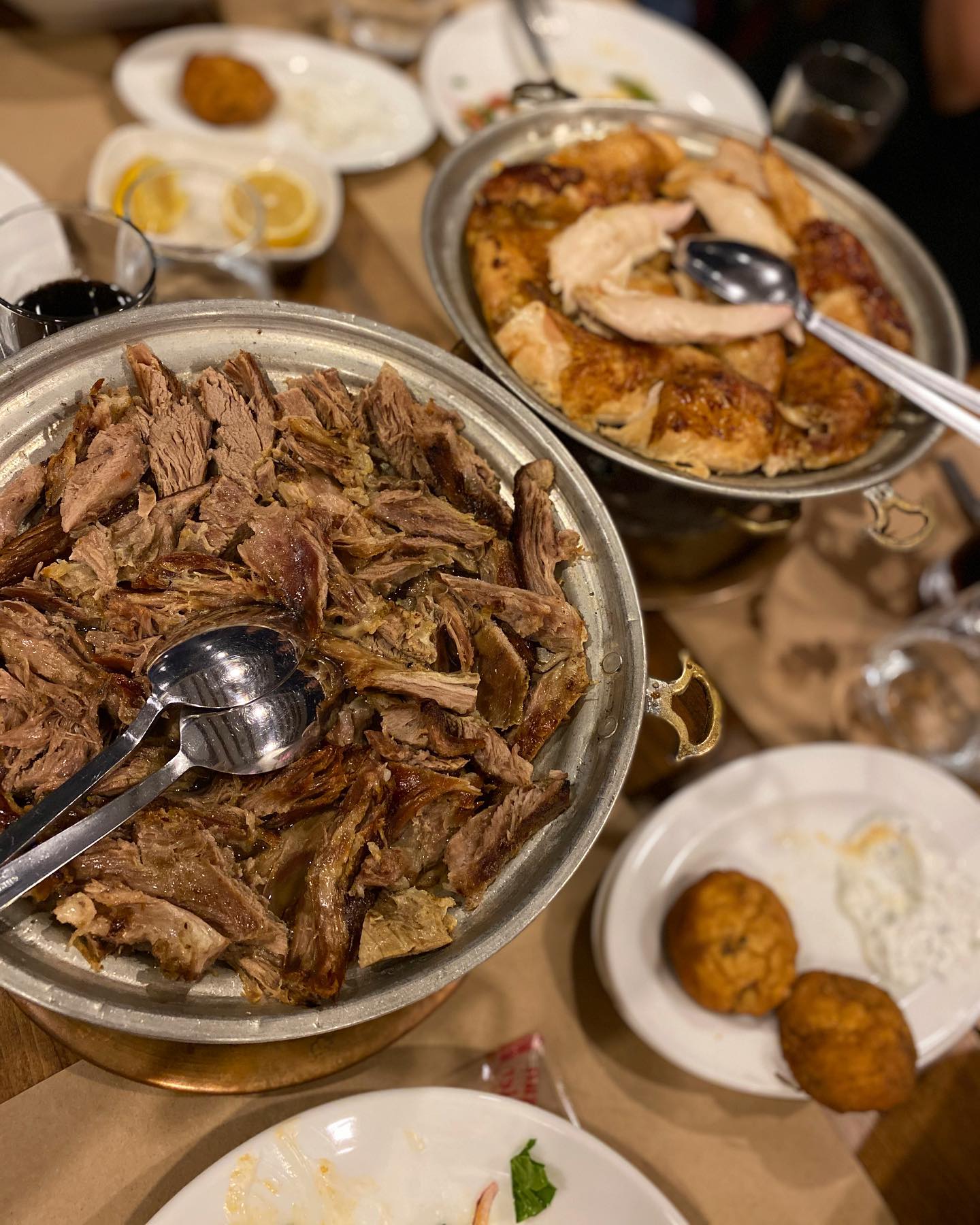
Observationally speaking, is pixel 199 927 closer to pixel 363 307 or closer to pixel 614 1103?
pixel 614 1103

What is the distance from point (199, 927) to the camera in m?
1.64

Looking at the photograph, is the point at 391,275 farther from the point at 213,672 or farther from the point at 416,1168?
the point at 416,1168

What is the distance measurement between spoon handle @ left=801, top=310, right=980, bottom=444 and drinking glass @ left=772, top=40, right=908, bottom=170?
67.9 inches

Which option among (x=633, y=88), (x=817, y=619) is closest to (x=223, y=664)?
(x=817, y=619)

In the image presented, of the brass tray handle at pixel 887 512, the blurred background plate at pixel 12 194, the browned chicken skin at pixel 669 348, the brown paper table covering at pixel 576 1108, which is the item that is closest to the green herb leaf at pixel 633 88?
the browned chicken skin at pixel 669 348

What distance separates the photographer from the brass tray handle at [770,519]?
2.76m

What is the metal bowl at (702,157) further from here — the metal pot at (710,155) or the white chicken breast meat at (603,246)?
the white chicken breast meat at (603,246)

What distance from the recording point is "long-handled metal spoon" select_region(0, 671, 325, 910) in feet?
5.26

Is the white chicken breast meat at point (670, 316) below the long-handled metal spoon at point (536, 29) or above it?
below

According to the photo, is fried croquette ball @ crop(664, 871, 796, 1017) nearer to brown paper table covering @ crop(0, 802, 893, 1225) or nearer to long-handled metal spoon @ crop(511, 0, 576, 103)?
brown paper table covering @ crop(0, 802, 893, 1225)

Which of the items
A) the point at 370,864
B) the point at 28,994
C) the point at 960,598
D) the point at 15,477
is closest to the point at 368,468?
the point at 15,477

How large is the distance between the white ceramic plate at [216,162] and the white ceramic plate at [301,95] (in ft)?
0.16

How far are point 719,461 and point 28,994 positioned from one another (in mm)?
2014

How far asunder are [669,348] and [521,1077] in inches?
78.9
